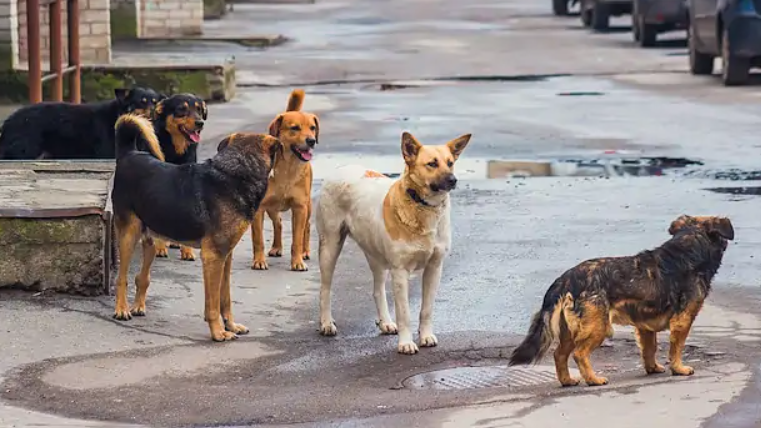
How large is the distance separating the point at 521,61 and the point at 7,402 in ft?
66.5

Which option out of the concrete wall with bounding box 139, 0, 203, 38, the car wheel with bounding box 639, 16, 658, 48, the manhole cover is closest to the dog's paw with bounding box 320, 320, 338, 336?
the manhole cover

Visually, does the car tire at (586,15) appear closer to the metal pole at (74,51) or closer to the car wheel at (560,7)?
the car wheel at (560,7)

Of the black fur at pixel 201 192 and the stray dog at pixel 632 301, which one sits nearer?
the stray dog at pixel 632 301

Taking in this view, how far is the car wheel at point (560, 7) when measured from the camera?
4028cm

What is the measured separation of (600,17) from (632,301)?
27.8 metres

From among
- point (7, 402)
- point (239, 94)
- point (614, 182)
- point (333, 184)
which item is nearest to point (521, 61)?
point (239, 94)

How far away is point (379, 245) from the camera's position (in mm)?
8320

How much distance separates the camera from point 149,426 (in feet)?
22.1

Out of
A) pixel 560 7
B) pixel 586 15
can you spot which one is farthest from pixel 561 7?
pixel 586 15

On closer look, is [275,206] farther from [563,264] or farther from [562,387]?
[562,387]

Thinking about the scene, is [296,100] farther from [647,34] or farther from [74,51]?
[647,34]

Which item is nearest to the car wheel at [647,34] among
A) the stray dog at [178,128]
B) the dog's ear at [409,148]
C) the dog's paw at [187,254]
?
the stray dog at [178,128]

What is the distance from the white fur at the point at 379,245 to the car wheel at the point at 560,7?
32.2 meters

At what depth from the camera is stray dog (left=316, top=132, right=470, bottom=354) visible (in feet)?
26.5
